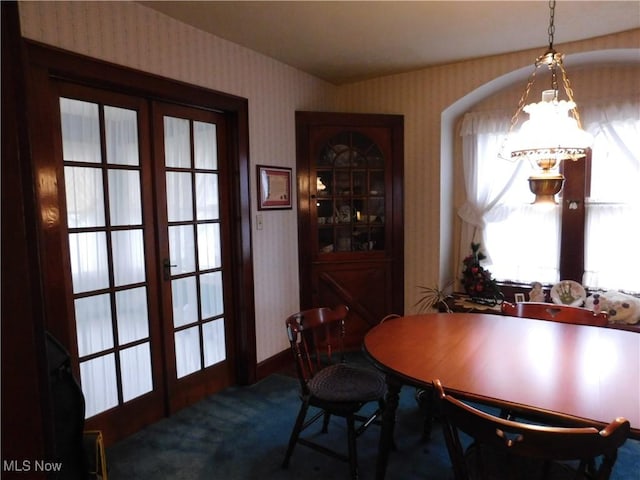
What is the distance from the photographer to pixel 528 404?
4.53 feet

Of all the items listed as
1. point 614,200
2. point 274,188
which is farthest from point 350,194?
point 614,200

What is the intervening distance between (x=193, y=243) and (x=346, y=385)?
1.43m

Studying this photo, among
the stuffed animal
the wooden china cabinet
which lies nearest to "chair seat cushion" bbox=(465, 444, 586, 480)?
the stuffed animal

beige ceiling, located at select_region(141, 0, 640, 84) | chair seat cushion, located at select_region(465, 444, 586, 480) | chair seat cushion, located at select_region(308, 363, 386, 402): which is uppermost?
beige ceiling, located at select_region(141, 0, 640, 84)

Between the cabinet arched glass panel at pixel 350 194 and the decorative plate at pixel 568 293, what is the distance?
1426 mm

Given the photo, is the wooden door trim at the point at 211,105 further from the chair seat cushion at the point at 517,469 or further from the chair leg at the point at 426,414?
the chair seat cushion at the point at 517,469

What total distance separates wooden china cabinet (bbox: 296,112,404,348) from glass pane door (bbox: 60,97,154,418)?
4.74ft

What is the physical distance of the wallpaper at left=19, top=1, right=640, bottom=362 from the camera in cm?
236

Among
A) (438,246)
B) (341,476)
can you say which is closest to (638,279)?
(438,246)

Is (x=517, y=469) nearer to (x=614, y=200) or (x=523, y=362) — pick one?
(x=523, y=362)

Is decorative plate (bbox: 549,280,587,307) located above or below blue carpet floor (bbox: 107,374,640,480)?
above

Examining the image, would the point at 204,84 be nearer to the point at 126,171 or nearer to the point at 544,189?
the point at 126,171

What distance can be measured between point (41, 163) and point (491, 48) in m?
3.03

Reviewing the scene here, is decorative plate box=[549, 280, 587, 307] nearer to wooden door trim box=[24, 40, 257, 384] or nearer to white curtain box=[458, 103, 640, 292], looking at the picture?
white curtain box=[458, 103, 640, 292]
